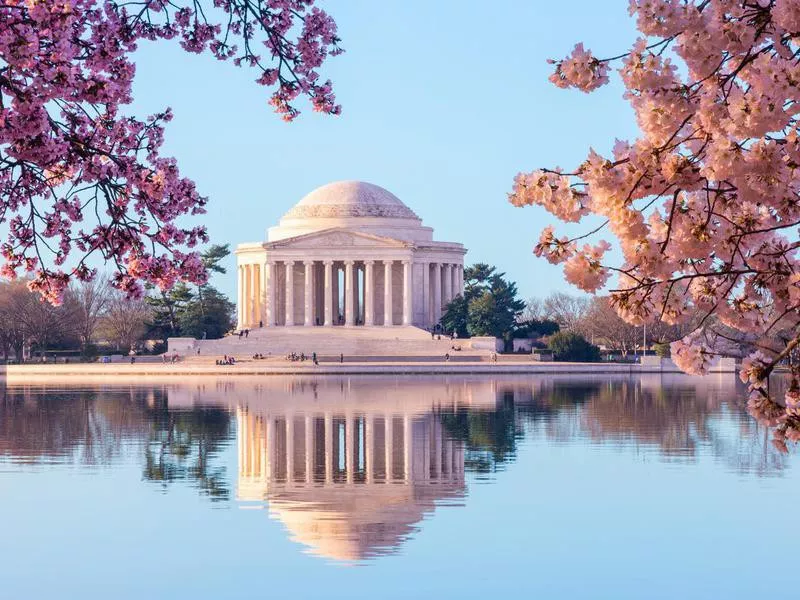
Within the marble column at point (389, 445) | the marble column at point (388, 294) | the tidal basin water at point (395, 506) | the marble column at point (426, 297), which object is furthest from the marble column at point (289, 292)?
the marble column at point (389, 445)

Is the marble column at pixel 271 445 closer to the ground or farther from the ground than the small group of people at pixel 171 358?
closer to the ground

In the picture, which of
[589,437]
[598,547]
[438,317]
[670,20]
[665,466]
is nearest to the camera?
[670,20]

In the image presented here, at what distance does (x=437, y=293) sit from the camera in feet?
413

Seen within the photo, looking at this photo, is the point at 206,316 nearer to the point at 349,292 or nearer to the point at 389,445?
the point at 349,292

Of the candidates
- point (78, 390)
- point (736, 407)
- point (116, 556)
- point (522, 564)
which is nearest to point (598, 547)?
point (522, 564)

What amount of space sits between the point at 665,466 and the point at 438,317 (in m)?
97.1

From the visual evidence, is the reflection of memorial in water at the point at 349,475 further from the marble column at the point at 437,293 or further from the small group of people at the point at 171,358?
the marble column at the point at 437,293

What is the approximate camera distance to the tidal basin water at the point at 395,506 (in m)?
17.2

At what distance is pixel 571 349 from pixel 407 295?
25489 millimetres

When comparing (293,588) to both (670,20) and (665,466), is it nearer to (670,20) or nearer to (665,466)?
(670,20)

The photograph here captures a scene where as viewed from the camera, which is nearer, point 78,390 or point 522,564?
point 522,564

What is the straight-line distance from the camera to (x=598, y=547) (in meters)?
19.4

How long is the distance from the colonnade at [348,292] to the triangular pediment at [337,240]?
1431 mm

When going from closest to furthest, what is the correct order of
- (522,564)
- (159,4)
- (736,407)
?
Result: (159,4) → (522,564) → (736,407)
